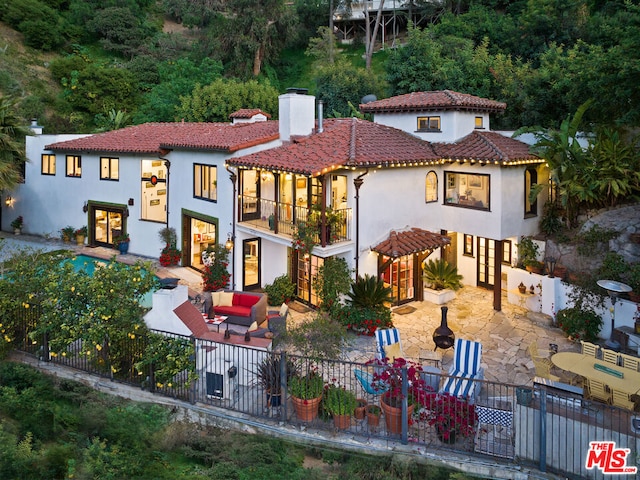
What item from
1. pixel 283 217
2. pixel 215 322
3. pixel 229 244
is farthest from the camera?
pixel 229 244

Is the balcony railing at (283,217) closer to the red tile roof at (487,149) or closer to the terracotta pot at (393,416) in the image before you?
the red tile roof at (487,149)

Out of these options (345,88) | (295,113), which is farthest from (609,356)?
(345,88)

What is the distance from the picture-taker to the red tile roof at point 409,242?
62.3 ft

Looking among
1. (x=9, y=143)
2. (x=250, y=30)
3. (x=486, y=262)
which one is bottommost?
(x=486, y=262)

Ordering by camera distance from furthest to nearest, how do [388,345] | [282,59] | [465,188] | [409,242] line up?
[282,59] < [465,188] < [409,242] < [388,345]

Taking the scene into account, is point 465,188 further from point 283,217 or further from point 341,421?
point 341,421

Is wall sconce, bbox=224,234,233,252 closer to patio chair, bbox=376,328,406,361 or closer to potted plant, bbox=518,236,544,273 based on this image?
patio chair, bbox=376,328,406,361

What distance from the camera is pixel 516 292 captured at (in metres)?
20.3

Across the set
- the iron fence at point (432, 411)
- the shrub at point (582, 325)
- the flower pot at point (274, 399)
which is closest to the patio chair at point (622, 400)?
the iron fence at point (432, 411)

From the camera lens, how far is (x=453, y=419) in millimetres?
10305

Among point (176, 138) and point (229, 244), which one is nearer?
point (229, 244)

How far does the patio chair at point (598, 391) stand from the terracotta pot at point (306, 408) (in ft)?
19.9

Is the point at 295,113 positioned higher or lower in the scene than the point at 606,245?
higher

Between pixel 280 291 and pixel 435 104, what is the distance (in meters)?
10.00
